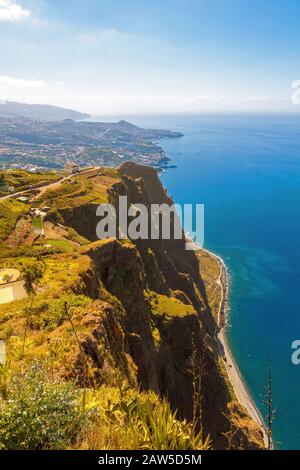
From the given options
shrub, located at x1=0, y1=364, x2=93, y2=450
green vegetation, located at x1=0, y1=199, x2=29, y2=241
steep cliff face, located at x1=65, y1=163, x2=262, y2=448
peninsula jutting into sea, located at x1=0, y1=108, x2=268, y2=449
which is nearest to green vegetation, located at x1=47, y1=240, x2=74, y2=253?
peninsula jutting into sea, located at x1=0, y1=108, x2=268, y2=449

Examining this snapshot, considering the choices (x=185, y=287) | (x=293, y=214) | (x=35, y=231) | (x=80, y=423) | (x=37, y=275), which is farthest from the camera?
(x=293, y=214)

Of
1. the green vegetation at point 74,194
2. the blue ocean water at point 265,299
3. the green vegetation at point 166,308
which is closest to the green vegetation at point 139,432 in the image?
the blue ocean water at point 265,299

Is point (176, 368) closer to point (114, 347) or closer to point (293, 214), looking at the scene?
point (114, 347)

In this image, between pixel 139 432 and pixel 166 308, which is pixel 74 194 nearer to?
pixel 166 308

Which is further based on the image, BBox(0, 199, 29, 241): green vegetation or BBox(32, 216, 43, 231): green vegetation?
BBox(32, 216, 43, 231): green vegetation

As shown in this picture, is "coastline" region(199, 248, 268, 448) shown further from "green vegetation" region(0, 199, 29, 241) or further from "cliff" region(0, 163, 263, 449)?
"green vegetation" region(0, 199, 29, 241)

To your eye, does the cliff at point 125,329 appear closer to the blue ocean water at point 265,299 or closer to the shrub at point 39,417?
the shrub at point 39,417

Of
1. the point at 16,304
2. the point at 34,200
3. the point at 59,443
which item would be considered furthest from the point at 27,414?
the point at 34,200

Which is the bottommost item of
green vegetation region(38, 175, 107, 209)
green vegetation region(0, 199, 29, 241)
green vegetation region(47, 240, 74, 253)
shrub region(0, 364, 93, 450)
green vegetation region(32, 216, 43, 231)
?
green vegetation region(47, 240, 74, 253)
